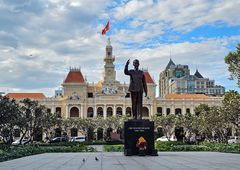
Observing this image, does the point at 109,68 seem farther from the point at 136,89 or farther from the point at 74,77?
the point at 136,89

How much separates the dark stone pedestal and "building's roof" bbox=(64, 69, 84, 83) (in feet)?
270

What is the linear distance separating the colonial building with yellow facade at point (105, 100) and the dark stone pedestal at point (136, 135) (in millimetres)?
71982

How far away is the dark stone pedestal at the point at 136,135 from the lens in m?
20.0

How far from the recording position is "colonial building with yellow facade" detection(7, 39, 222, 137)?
94.9 metres

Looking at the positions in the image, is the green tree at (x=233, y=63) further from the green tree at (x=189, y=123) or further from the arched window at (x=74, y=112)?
the arched window at (x=74, y=112)

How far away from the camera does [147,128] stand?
66.0 feet

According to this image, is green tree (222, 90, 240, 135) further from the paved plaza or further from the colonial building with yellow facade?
the colonial building with yellow facade

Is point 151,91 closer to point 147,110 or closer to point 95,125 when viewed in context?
point 147,110

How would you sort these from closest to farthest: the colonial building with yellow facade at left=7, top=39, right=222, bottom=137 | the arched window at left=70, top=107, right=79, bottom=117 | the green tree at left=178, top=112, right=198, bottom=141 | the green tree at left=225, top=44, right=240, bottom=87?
the green tree at left=225, top=44, right=240, bottom=87 → the green tree at left=178, top=112, right=198, bottom=141 → the colonial building with yellow facade at left=7, top=39, right=222, bottom=137 → the arched window at left=70, top=107, right=79, bottom=117

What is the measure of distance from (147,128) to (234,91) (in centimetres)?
2290

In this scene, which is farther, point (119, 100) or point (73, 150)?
point (119, 100)

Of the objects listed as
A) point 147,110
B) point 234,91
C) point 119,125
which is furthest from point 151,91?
point 234,91

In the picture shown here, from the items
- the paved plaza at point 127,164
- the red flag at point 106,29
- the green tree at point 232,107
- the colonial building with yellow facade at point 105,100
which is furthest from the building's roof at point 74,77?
the paved plaza at point 127,164

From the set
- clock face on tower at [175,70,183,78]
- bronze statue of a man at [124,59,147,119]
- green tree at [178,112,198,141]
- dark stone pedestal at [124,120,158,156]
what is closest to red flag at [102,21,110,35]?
green tree at [178,112,198,141]
